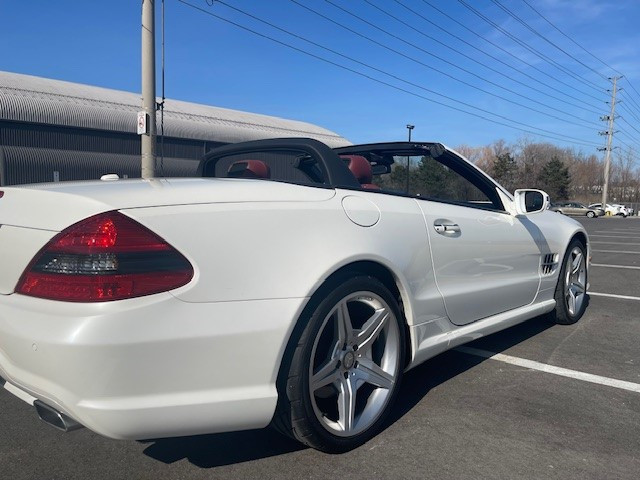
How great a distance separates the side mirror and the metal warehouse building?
23837 mm

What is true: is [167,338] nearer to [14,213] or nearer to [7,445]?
[14,213]

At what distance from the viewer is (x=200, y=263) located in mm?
2029

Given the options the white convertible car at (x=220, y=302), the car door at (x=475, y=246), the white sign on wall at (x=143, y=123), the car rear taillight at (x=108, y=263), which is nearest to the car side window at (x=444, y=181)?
the car door at (x=475, y=246)

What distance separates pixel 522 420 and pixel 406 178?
1.64 m

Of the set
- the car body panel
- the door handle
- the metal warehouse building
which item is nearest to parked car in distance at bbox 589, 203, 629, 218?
the metal warehouse building

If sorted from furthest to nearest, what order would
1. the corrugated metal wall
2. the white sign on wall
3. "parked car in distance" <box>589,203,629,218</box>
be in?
"parked car in distance" <box>589,203,629,218</box> < the corrugated metal wall < the white sign on wall

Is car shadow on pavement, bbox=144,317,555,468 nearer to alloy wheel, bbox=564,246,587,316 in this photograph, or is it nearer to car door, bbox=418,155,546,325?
car door, bbox=418,155,546,325

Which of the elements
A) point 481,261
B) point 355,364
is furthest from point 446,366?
point 355,364

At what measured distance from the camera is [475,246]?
134 inches

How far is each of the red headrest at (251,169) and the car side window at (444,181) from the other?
29.1 inches

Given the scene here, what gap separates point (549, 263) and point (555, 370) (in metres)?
1.02

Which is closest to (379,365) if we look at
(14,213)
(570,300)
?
(14,213)

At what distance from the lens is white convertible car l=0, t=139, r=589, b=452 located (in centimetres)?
190

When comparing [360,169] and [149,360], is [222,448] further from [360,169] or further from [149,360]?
[360,169]
